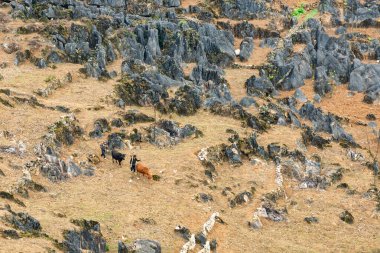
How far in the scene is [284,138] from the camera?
172 feet

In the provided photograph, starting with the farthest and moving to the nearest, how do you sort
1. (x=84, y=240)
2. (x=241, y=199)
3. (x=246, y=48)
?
1. (x=246, y=48)
2. (x=241, y=199)
3. (x=84, y=240)

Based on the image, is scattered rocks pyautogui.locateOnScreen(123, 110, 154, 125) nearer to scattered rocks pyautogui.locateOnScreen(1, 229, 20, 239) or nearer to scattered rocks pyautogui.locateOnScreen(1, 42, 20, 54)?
scattered rocks pyautogui.locateOnScreen(1, 42, 20, 54)

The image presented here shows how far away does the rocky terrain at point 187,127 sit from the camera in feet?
112

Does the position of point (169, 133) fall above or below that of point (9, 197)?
below

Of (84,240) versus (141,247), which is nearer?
(84,240)

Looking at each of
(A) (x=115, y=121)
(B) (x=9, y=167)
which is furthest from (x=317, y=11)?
(B) (x=9, y=167)

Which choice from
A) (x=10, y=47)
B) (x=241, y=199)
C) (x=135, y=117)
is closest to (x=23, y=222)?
(x=241, y=199)

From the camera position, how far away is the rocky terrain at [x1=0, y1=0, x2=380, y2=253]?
34281mm

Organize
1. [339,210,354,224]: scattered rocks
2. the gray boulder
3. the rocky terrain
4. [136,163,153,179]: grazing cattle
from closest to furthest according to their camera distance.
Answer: the rocky terrain, [339,210,354,224]: scattered rocks, [136,163,153,179]: grazing cattle, the gray boulder

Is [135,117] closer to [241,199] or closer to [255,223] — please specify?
[241,199]

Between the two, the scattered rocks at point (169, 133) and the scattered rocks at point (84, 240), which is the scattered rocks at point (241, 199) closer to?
the scattered rocks at point (169, 133)

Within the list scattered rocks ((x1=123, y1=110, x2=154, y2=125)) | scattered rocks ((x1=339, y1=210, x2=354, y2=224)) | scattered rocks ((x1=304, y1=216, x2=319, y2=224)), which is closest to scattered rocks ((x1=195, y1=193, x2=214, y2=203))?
scattered rocks ((x1=304, y1=216, x2=319, y2=224))

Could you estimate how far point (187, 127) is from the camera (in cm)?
4956

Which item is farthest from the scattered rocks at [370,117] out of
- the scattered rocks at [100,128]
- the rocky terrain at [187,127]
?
the scattered rocks at [100,128]
